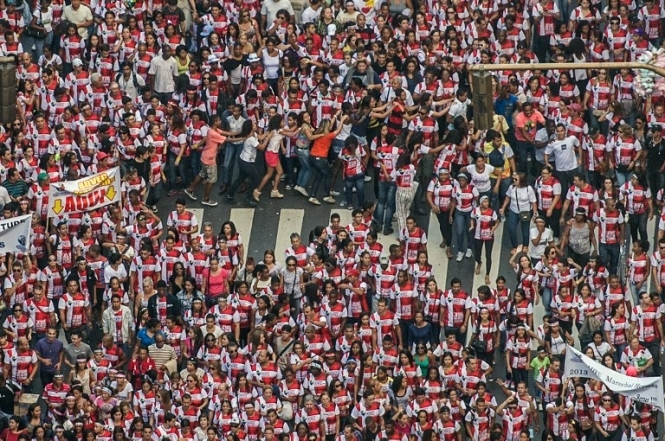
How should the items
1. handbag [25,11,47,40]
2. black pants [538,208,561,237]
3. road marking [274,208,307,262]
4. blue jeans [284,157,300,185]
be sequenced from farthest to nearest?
handbag [25,11,47,40], blue jeans [284,157,300,185], road marking [274,208,307,262], black pants [538,208,561,237]

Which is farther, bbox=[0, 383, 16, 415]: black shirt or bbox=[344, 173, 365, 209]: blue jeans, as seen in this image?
bbox=[344, 173, 365, 209]: blue jeans

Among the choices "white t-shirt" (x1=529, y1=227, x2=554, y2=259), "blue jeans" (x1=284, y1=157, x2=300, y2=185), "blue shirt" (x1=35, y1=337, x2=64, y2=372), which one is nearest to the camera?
"blue shirt" (x1=35, y1=337, x2=64, y2=372)

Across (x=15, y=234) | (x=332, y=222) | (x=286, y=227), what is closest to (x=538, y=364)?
(x=332, y=222)

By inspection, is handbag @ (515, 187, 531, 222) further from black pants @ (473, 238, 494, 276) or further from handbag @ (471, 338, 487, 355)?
handbag @ (471, 338, 487, 355)

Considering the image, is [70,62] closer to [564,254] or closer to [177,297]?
[177,297]


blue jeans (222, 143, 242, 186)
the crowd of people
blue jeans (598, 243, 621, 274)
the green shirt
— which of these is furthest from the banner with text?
blue jeans (598, 243, 621, 274)

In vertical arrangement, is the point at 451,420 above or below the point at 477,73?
below

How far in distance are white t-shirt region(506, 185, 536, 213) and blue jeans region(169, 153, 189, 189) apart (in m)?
5.19

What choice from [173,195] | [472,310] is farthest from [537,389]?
[173,195]

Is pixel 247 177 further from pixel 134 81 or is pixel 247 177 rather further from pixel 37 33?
pixel 37 33

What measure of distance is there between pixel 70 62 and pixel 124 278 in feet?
18.2

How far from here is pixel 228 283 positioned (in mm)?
31641

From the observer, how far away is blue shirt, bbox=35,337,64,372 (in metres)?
30.8

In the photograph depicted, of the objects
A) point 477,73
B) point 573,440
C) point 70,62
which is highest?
point 477,73
